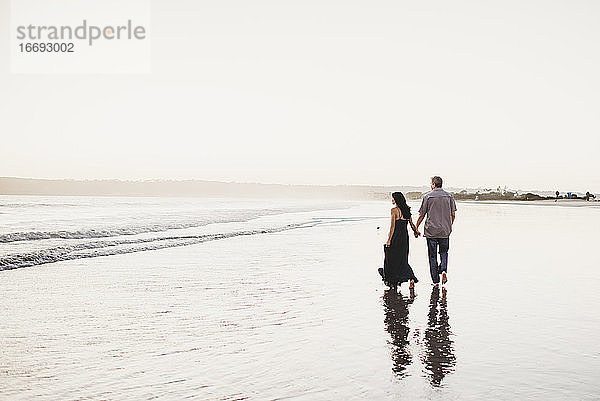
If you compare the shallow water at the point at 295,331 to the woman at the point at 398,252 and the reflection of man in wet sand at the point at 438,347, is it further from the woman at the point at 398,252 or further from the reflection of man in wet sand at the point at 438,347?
the woman at the point at 398,252

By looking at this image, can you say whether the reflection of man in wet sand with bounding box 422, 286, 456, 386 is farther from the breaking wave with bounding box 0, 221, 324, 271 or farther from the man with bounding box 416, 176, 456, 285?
the breaking wave with bounding box 0, 221, 324, 271

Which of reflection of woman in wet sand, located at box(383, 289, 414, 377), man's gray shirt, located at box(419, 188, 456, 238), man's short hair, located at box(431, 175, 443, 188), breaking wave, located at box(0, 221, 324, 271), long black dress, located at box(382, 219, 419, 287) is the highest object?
man's short hair, located at box(431, 175, 443, 188)

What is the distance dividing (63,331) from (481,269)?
9744 mm

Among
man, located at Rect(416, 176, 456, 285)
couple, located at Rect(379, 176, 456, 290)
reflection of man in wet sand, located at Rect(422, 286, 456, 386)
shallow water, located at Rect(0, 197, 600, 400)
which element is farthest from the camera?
man, located at Rect(416, 176, 456, 285)

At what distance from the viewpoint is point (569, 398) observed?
5062 millimetres

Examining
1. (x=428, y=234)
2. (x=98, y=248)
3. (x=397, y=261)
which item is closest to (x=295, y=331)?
(x=397, y=261)

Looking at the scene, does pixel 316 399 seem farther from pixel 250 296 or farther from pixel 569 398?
pixel 250 296

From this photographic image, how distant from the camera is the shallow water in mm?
5426

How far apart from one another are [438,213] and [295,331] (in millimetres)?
5736

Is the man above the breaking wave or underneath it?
above

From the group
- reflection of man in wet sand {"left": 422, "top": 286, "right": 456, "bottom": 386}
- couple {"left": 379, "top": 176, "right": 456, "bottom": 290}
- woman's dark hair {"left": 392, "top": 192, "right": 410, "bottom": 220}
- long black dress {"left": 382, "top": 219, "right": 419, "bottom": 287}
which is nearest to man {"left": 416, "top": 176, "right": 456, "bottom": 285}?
couple {"left": 379, "top": 176, "right": 456, "bottom": 290}

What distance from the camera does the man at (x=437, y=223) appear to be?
39.3 feet

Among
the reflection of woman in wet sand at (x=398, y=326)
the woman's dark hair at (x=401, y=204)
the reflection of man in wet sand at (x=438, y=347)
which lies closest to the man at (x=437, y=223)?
the woman's dark hair at (x=401, y=204)

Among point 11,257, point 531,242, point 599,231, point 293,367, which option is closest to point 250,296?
point 293,367
